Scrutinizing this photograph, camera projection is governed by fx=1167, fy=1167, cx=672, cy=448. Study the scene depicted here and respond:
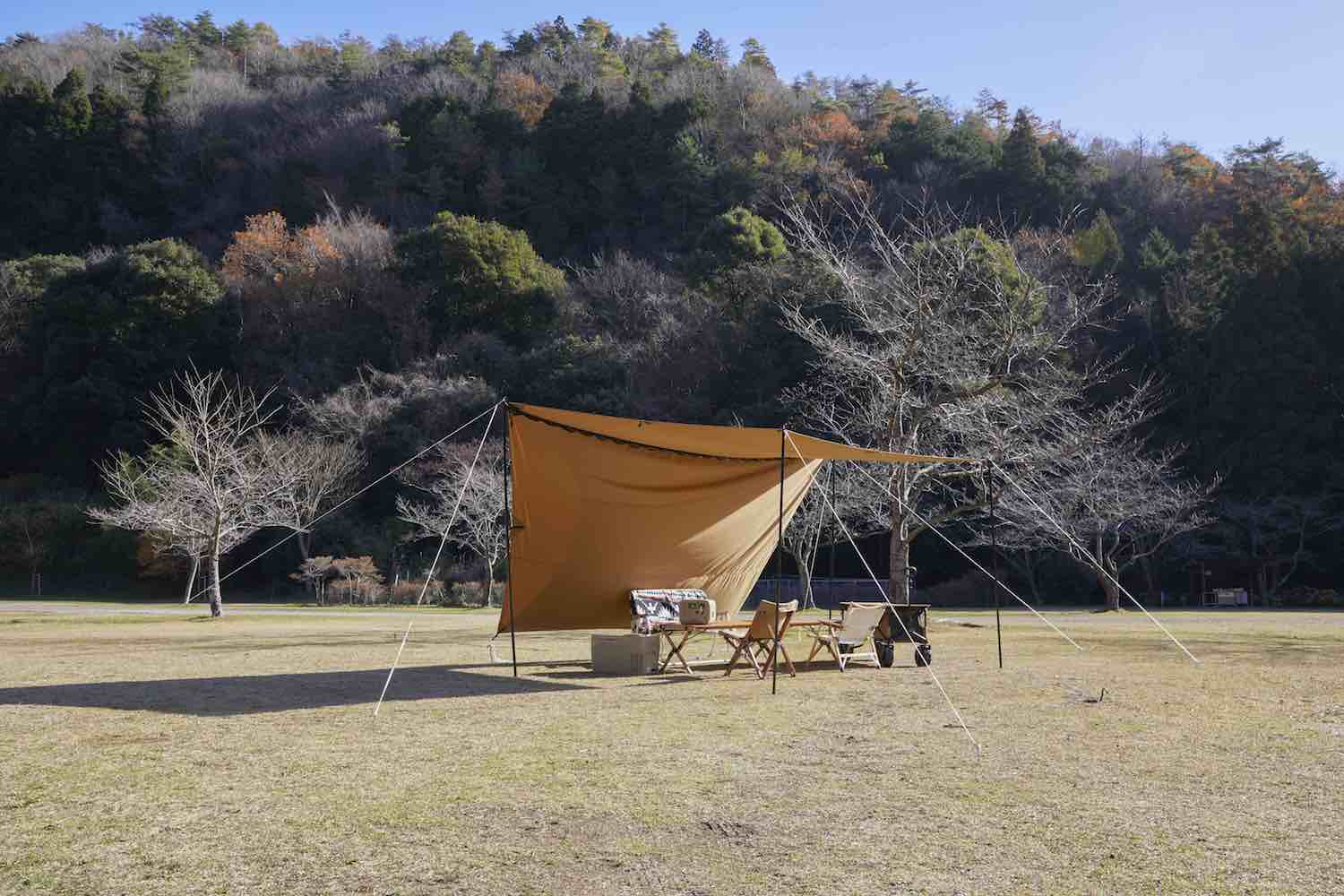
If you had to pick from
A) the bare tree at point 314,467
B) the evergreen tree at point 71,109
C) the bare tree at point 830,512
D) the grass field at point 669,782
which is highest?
the evergreen tree at point 71,109

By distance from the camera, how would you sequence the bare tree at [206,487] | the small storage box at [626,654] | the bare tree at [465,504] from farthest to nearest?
the bare tree at [465,504]
the bare tree at [206,487]
the small storage box at [626,654]

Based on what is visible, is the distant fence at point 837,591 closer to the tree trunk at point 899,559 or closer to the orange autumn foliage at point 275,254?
the tree trunk at point 899,559

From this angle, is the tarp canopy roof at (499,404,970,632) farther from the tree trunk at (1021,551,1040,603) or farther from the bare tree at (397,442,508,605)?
the tree trunk at (1021,551,1040,603)

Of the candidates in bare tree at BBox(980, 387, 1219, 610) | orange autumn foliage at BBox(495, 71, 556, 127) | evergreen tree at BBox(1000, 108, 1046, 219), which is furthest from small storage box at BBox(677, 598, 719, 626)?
orange autumn foliage at BBox(495, 71, 556, 127)

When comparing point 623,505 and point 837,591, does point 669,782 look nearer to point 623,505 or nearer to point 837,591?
point 623,505

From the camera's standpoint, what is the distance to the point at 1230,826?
4.17 m

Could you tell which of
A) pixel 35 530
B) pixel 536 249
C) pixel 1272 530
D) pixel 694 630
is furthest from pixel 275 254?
pixel 694 630

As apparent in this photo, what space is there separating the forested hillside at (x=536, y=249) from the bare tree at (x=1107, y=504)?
1.94m

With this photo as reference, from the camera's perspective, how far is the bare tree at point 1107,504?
77.7 ft

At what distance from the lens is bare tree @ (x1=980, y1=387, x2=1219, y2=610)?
23.7 meters

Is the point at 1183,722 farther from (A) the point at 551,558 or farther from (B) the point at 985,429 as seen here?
(B) the point at 985,429

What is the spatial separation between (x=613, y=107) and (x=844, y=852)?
147 ft

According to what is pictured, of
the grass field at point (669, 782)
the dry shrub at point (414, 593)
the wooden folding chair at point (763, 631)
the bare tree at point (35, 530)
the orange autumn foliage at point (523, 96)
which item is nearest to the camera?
the grass field at point (669, 782)

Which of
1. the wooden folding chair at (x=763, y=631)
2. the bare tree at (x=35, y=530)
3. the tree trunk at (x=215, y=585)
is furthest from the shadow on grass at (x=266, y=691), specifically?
the bare tree at (x=35, y=530)
